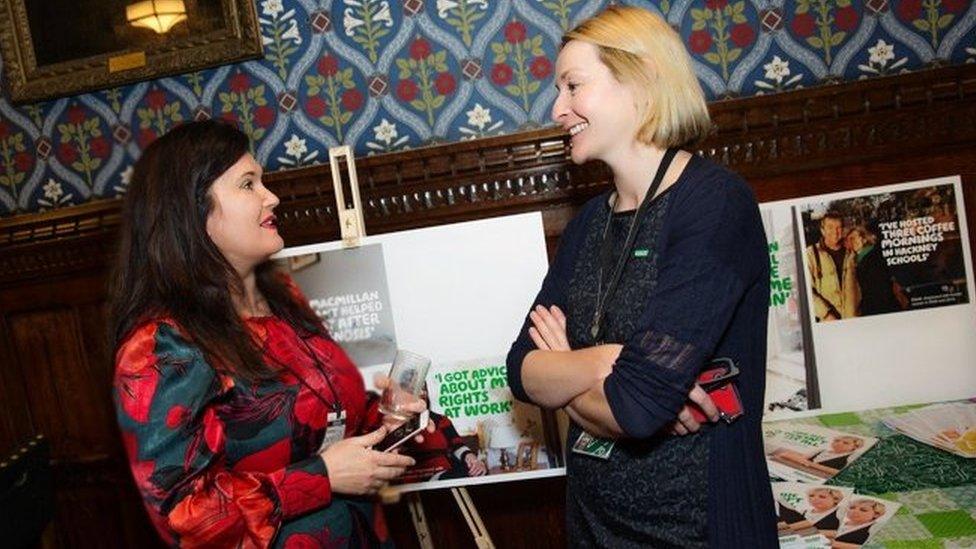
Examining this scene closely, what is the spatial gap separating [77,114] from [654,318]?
2240 millimetres

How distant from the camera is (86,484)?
2.91 m

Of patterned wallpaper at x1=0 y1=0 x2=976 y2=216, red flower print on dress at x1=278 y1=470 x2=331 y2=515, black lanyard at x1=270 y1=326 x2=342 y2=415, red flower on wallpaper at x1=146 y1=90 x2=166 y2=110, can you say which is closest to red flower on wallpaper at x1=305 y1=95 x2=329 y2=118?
patterned wallpaper at x1=0 y1=0 x2=976 y2=216

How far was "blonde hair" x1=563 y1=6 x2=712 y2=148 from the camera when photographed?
1491mm

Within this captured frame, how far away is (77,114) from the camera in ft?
9.07

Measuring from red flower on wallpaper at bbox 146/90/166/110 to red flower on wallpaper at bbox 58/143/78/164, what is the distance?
12.7 inches

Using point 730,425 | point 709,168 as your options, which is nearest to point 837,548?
point 730,425

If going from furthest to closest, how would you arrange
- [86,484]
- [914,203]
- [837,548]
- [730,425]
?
[86,484] → [914,203] → [837,548] → [730,425]

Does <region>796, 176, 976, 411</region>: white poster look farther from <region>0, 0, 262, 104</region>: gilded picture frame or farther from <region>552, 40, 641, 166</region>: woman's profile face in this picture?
<region>0, 0, 262, 104</region>: gilded picture frame

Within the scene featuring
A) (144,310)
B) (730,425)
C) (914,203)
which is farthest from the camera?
(914,203)

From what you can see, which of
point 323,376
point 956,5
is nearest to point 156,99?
point 323,376

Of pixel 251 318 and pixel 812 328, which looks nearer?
pixel 251 318

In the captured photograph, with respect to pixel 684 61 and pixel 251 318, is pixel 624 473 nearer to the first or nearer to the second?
pixel 684 61

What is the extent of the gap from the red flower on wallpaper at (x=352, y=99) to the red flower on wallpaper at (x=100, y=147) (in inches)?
32.5

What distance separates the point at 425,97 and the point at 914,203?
1457 mm
